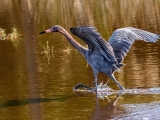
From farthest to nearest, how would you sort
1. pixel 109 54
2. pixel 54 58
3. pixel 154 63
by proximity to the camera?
pixel 54 58
pixel 154 63
pixel 109 54

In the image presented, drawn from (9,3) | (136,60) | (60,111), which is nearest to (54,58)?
(136,60)

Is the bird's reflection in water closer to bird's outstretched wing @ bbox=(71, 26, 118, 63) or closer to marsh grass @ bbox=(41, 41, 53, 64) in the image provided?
bird's outstretched wing @ bbox=(71, 26, 118, 63)

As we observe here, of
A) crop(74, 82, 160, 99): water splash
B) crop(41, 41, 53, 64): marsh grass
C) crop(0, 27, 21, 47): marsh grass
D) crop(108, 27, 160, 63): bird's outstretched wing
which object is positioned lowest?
crop(74, 82, 160, 99): water splash

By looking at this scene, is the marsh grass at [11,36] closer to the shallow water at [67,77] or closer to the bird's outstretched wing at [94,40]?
the shallow water at [67,77]

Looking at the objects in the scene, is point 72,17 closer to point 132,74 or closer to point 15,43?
point 15,43

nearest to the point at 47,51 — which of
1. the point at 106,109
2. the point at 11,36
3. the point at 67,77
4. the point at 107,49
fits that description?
the point at 67,77

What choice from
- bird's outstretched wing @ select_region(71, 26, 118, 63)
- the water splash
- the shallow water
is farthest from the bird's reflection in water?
bird's outstretched wing @ select_region(71, 26, 118, 63)

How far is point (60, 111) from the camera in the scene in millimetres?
8883

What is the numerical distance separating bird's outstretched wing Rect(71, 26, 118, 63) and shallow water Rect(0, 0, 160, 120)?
713 millimetres

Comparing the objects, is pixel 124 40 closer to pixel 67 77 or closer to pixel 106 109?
pixel 67 77

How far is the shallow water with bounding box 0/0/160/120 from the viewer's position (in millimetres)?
Answer: 8781

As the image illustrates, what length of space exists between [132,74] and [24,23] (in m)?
12.3

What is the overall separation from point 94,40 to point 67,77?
6.68 feet

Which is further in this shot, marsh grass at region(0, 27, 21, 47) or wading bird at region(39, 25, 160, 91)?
marsh grass at region(0, 27, 21, 47)
